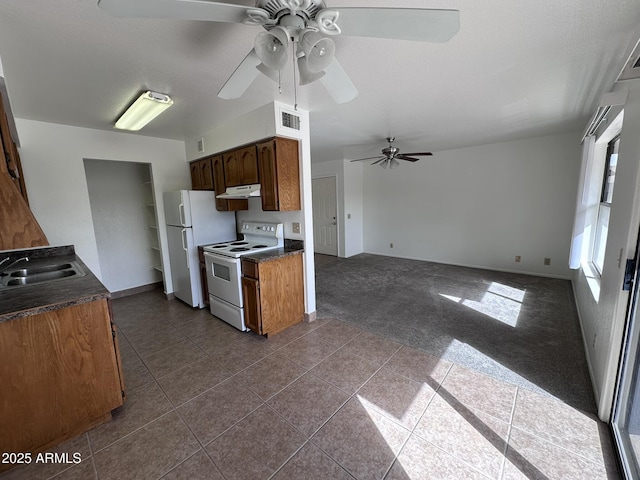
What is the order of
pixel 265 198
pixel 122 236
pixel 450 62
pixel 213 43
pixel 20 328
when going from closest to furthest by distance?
1. pixel 20 328
2. pixel 213 43
3. pixel 450 62
4. pixel 265 198
5. pixel 122 236

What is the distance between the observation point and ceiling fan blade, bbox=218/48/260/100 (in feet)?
4.30

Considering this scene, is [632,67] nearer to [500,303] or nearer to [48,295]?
[500,303]

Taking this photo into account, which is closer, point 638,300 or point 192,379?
point 638,300

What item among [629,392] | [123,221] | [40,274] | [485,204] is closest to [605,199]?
[485,204]

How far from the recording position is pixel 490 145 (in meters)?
4.81

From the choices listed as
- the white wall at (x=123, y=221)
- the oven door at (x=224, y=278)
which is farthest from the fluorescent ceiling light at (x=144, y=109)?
the oven door at (x=224, y=278)

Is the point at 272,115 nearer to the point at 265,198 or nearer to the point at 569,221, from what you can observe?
the point at 265,198

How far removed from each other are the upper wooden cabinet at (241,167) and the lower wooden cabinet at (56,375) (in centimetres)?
184

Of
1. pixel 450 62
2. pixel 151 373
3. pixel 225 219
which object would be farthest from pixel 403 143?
pixel 151 373

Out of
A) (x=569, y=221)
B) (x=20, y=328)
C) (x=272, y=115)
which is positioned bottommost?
(x=20, y=328)

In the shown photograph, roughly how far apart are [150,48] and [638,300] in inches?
127

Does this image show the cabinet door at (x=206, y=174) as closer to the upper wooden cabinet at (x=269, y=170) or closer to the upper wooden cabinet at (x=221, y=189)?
the upper wooden cabinet at (x=221, y=189)

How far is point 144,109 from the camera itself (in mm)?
2455

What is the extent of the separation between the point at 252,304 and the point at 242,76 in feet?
6.80
